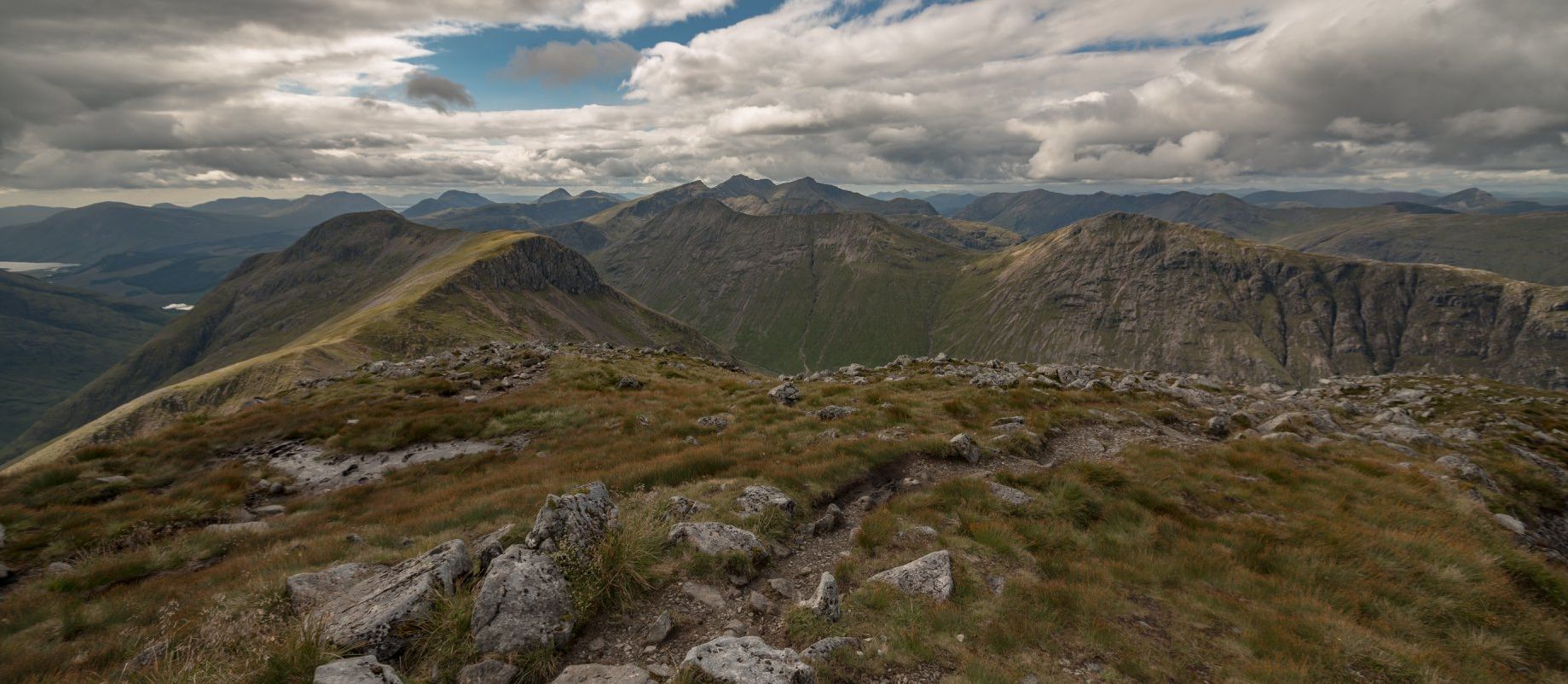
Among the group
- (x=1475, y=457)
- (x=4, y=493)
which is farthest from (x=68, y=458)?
(x=1475, y=457)

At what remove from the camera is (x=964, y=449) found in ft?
59.3

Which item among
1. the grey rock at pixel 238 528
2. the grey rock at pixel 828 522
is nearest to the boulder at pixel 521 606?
the grey rock at pixel 828 522

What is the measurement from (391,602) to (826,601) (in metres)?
7.20

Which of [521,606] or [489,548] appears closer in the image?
[521,606]

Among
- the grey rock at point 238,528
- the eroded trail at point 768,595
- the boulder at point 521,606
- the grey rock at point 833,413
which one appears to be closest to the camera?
the boulder at point 521,606

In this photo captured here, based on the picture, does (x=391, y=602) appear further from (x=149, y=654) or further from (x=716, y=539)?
(x=716, y=539)

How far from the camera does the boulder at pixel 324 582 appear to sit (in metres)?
9.58

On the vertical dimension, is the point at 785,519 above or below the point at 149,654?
below

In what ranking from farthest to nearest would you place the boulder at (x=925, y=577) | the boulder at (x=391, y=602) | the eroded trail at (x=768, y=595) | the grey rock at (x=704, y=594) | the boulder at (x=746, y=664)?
the boulder at (x=925, y=577) < the grey rock at (x=704, y=594) < the eroded trail at (x=768, y=595) < the boulder at (x=391, y=602) < the boulder at (x=746, y=664)

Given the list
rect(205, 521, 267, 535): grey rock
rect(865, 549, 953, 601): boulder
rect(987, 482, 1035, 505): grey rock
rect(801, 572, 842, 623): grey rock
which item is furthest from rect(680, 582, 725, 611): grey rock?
rect(205, 521, 267, 535): grey rock

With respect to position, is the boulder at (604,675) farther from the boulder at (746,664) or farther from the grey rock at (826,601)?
the grey rock at (826,601)

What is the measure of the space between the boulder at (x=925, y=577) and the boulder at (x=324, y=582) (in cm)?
1001

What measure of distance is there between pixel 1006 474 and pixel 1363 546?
7.88 meters

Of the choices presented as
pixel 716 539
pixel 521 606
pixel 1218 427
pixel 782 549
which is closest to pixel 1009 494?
pixel 782 549
